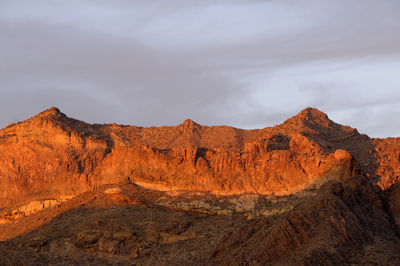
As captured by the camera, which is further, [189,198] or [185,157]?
[185,157]

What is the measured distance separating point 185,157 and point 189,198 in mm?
3454

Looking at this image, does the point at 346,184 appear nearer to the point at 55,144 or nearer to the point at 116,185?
the point at 116,185

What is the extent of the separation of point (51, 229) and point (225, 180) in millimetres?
10467

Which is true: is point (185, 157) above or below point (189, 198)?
above

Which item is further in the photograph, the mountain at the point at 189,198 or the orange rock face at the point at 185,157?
the orange rock face at the point at 185,157

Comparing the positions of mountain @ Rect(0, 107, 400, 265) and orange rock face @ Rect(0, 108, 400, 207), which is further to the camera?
orange rock face @ Rect(0, 108, 400, 207)

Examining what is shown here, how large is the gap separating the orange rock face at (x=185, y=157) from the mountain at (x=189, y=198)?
3.2 inches

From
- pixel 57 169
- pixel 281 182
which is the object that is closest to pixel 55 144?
pixel 57 169

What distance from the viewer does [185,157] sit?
46.5 metres

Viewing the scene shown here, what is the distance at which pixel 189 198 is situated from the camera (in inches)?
1730

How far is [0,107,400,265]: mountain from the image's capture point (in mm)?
35000

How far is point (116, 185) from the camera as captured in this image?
156 ft

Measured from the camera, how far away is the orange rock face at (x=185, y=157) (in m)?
43.2

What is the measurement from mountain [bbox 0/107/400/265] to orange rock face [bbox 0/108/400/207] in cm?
8
